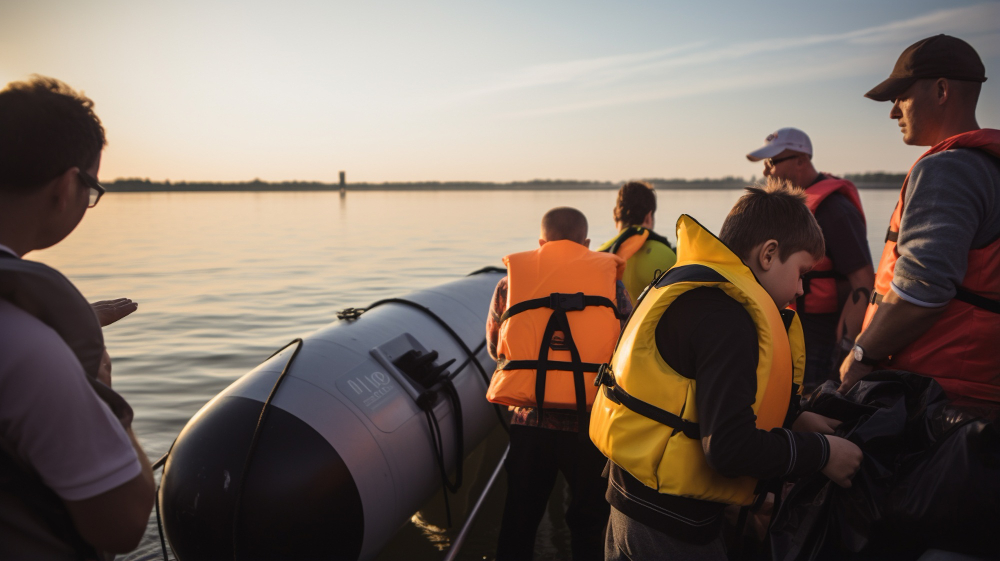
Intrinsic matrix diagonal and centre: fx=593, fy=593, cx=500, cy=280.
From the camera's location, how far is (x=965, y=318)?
1950 mm

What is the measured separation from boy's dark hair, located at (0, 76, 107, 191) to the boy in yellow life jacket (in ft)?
4.46

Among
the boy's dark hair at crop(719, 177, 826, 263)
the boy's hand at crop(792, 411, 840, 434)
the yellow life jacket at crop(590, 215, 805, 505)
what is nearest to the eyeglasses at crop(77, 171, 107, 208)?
the yellow life jacket at crop(590, 215, 805, 505)

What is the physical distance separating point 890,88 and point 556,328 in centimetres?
158

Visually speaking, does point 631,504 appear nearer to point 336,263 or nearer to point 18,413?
point 18,413

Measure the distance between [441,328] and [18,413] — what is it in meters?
2.86

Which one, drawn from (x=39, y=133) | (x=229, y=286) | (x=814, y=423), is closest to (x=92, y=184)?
(x=39, y=133)

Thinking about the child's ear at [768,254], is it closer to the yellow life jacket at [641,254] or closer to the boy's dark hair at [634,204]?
the yellow life jacket at [641,254]

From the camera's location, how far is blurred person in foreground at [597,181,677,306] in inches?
141

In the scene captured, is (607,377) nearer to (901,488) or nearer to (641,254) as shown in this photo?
(901,488)

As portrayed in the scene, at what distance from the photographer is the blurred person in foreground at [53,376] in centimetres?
102

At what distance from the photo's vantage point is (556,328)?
2.60 m

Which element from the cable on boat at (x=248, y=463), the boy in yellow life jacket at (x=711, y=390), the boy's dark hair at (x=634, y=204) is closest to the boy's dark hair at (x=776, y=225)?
the boy in yellow life jacket at (x=711, y=390)

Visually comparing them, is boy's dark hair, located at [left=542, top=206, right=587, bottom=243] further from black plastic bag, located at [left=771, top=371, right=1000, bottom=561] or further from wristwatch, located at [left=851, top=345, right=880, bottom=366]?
black plastic bag, located at [left=771, top=371, right=1000, bottom=561]

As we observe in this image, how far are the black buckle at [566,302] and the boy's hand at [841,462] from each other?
1.19 meters
